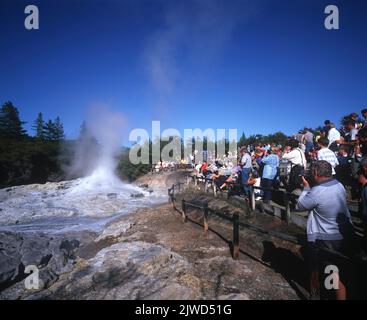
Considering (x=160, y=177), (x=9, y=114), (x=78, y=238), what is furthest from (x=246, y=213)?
(x=9, y=114)

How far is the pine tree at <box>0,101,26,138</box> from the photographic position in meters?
66.1

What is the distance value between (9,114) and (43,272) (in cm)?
7538

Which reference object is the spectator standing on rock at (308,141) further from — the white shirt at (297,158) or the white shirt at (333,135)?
the white shirt at (297,158)

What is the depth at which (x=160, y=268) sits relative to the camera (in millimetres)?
6426

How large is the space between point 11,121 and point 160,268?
7583cm

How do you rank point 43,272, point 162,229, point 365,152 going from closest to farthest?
1. point 365,152
2. point 43,272
3. point 162,229

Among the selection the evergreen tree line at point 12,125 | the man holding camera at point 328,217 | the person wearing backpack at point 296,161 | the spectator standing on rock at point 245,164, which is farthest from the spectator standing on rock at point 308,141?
the evergreen tree line at point 12,125

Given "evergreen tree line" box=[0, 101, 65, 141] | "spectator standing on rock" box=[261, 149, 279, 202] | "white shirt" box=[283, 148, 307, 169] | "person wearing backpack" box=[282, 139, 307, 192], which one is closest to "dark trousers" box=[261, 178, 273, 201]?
"spectator standing on rock" box=[261, 149, 279, 202]

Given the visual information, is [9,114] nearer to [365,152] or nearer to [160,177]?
[160,177]

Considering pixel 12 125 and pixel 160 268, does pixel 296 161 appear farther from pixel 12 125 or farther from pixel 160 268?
pixel 12 125

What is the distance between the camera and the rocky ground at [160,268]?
5.27 m

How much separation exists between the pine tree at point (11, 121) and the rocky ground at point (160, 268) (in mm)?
67115

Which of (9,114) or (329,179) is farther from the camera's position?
(9,114)
